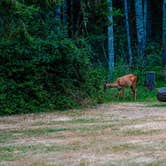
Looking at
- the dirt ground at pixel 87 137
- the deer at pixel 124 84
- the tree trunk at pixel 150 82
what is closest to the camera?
the dirt ground at pixel 87 137

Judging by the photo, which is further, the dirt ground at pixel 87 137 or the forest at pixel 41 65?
the forest at pixel 41 65

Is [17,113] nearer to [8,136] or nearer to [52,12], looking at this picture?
[8,136]

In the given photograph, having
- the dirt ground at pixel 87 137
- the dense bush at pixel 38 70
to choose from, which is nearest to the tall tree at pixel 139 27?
the dense bush at pixel 38 70

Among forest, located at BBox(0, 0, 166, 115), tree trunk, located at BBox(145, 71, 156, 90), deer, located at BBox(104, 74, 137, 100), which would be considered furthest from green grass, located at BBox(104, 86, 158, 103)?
deer, located at BBox(104, 74, 137, 100)

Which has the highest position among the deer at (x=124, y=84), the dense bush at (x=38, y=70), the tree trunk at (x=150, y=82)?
the dense bush at (x=38, y=70)

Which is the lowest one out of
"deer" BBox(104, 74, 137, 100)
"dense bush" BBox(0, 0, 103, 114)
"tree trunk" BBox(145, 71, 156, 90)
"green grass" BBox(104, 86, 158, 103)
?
"green grass" BBox(104, 86, 158, 103)

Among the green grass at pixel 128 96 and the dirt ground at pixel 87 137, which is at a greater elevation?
the dirt ground at pixel 87 137

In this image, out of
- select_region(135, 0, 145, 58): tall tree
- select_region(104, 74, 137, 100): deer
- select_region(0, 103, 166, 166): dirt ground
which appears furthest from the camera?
select_region(135, 0, 145, 58): tall tree

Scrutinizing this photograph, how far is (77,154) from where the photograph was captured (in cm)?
888

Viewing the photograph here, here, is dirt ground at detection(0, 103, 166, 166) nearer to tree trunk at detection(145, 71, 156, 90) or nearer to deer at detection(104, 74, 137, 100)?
deer at detection(104, 74, 137, 100)

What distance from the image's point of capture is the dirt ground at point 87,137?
848cm

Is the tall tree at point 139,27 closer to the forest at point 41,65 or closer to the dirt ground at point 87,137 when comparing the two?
the forest at point 41,65

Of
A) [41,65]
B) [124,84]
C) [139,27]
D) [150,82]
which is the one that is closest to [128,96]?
[124,84]

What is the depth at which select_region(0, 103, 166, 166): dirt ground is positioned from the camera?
8477mm
